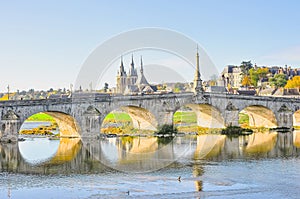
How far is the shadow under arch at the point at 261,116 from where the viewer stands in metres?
56.3

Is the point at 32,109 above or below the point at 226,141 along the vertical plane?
above

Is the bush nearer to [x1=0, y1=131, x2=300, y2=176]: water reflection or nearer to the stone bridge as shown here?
the stone bridge

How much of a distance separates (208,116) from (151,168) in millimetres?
28657

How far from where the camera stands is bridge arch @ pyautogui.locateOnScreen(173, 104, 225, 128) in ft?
176

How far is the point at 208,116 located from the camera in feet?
188

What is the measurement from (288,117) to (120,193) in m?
37.7

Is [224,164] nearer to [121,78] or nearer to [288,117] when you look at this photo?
[288,117]

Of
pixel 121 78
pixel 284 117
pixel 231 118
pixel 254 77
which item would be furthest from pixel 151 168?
pixel 254 77

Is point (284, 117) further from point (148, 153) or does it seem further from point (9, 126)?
point (9, 126)

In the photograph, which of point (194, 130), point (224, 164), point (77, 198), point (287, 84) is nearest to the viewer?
point (77, 198)

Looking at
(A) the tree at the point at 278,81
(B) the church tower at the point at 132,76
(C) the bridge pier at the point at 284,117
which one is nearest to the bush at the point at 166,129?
(C) the bridge pier at the point at 284,117

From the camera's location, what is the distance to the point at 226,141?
144 ft

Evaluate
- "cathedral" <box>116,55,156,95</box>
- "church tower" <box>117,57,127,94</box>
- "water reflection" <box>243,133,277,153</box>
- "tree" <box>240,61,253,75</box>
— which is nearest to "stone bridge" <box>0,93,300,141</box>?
"water reflection" <box>243,133,277,153</box>

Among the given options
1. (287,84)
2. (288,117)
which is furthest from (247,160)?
(287,84)
